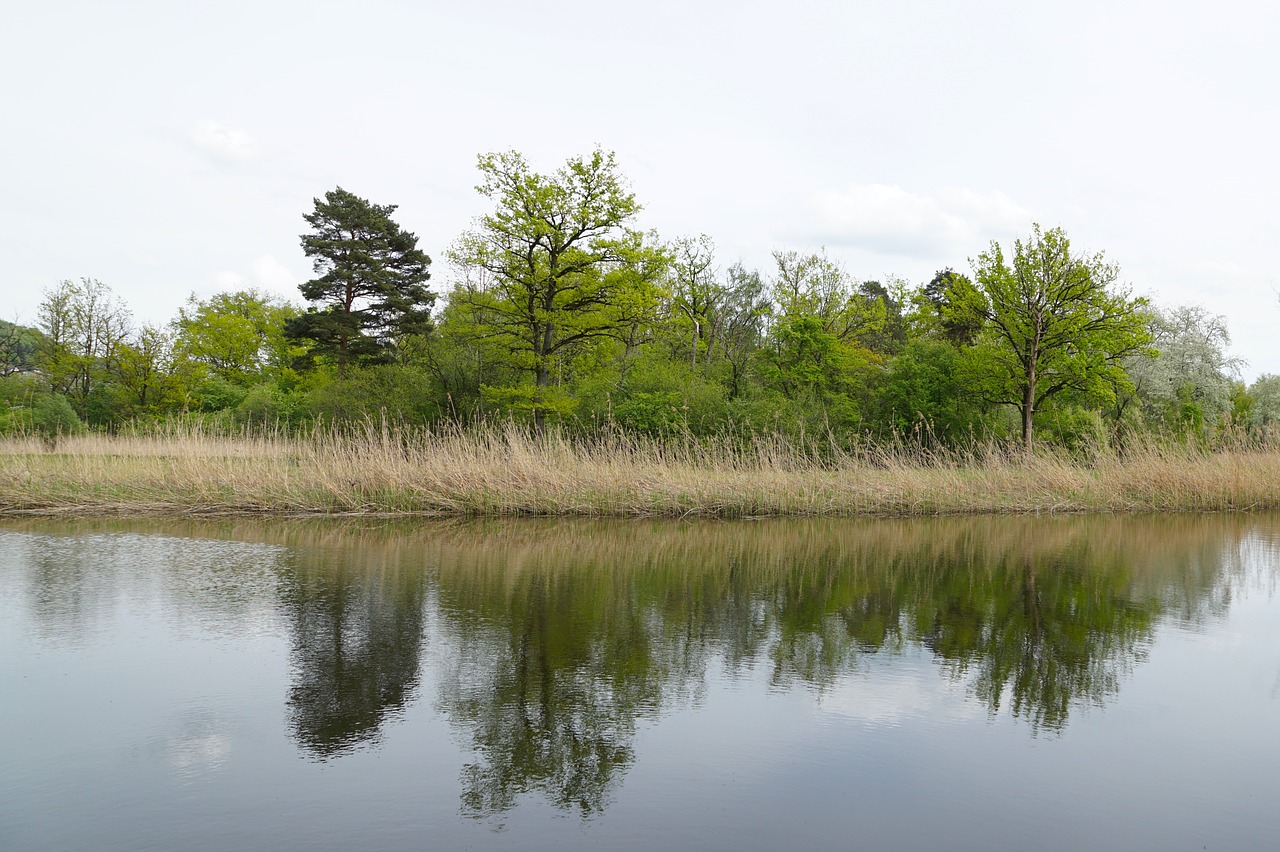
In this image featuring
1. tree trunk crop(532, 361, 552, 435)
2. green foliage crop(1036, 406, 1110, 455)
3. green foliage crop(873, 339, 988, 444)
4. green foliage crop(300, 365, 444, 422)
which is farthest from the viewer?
green foliage crop(300, 365, 444, 422)

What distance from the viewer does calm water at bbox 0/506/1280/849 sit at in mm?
3711

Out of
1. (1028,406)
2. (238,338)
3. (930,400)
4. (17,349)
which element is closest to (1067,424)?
(1028,406)

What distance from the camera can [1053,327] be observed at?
28.3 meters

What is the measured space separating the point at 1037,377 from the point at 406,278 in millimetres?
29369

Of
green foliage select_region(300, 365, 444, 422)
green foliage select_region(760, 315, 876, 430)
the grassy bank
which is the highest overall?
green foliage select_region(760, 315, 876, 430)

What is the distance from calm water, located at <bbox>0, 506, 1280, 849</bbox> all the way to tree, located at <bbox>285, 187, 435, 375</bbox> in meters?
33.8

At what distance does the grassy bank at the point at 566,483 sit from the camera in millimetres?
14555

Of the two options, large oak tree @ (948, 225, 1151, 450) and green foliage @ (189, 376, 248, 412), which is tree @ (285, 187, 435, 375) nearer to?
green foliage @ (189, 376, 248, 412)

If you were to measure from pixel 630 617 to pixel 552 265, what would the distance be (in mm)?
21350

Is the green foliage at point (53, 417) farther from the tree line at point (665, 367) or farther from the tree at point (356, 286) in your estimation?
the tree at point (356, 286)

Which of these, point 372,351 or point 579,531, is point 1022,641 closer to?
point 579,531

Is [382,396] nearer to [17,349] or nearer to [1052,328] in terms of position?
[1052,328]

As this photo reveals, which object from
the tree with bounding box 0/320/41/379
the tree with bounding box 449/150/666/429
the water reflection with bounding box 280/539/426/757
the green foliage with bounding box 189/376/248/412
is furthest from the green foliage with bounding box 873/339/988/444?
the tree with bounding box 0/320/41/379

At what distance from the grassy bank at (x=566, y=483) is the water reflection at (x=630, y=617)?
5.66 feet
